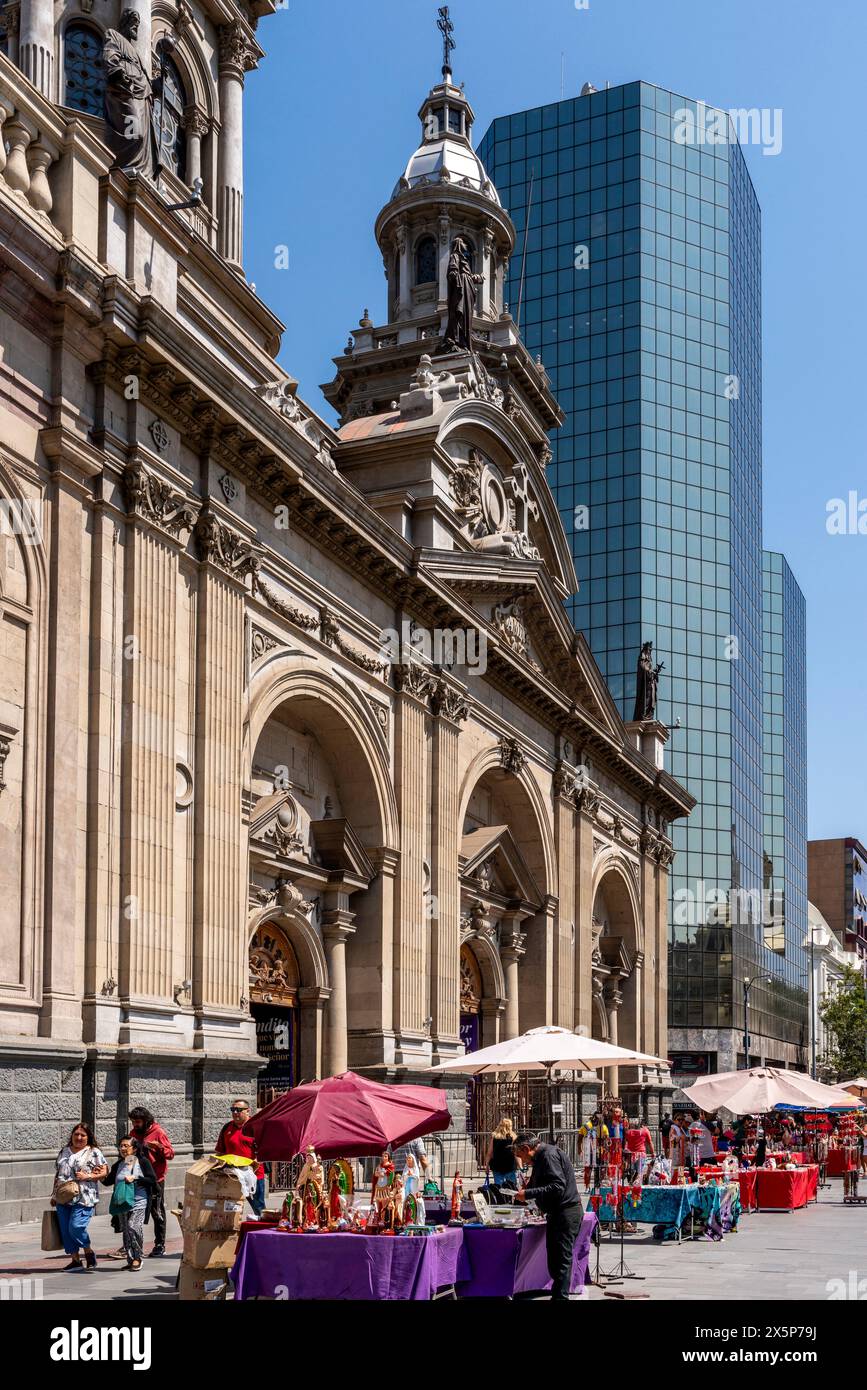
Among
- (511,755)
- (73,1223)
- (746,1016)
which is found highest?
(511,755)

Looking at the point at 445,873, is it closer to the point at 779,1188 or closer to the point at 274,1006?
the point at 274,1006

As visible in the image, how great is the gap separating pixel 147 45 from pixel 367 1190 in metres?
22.4

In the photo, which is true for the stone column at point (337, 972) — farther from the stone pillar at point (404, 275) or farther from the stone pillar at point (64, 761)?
the stone pillar at point (404, 275)

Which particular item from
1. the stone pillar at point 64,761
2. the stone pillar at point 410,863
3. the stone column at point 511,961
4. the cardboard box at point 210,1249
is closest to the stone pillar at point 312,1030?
the stone pillar at point 410,863

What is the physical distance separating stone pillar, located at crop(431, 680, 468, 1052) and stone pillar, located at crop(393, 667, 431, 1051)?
1.38ft

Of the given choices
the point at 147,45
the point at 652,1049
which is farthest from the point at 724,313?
the point at 147,45

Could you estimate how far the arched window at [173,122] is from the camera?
33.2m

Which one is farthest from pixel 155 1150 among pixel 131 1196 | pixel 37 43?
pixel 37 43

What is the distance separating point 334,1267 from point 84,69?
83.6 feet

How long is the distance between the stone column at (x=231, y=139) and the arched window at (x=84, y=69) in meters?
3.92

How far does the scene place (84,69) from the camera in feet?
104

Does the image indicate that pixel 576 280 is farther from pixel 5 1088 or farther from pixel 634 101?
pixel 5 1088

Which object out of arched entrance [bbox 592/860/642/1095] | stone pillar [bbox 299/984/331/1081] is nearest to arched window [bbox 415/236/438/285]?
arched entrance [bbox 592/860/642/1095]

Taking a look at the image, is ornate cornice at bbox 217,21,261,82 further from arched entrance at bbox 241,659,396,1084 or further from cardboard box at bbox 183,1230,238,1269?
cardboard box at bbox 183,1230,238,1269
